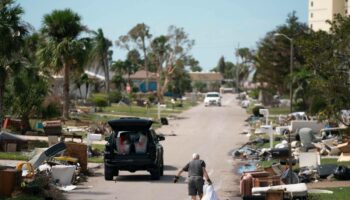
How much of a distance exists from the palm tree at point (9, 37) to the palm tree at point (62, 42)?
1333 centimetres

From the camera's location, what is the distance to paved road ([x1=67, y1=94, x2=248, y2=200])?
21359 millimetres

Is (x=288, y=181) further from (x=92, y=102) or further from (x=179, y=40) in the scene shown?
(x=179, y=40)

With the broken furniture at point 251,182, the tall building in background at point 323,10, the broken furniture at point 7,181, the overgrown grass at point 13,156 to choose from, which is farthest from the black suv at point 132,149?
the tall building in background at point 323,10

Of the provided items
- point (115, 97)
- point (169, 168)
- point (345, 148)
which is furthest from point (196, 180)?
point (115, 97)

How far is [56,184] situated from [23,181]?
1.77m

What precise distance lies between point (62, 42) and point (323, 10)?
62.6 metres

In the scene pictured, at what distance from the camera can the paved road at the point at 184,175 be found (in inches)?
841

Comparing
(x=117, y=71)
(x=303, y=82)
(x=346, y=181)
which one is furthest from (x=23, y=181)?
(x=117, y=71)

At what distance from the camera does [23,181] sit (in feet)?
67.4

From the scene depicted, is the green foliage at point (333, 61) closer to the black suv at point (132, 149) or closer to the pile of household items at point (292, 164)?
the pile of household items at point (292, 164)

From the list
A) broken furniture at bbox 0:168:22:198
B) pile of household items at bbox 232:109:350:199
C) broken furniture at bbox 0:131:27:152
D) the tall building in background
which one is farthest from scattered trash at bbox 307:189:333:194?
the tall building in background

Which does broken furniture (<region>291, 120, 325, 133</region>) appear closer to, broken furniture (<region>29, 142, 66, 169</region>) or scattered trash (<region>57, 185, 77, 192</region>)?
broken furniture (<region>29, 142, 66, 169</region>)

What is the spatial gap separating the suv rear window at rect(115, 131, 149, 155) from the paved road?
971 millimetres

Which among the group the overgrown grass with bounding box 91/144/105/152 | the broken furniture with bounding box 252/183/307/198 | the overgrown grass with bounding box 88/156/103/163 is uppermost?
the broken furniture with bounding box 252/183/307/198
